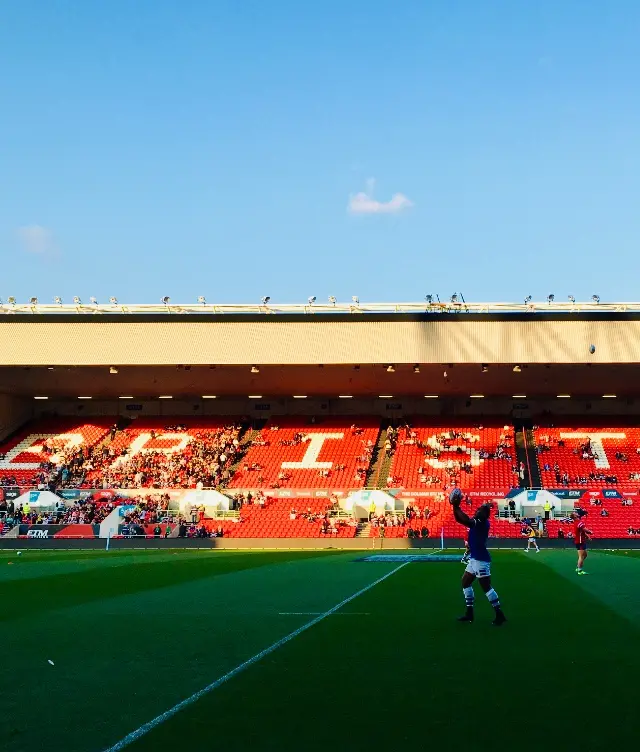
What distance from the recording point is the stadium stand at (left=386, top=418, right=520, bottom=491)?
177 feet

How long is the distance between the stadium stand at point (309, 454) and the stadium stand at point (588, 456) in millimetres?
11982

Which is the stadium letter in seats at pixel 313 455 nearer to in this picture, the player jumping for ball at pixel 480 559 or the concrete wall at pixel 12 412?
the concrete wall at pixel 12 412

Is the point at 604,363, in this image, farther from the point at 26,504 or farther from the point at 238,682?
the point at 238,682

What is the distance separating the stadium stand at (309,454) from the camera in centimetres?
5584

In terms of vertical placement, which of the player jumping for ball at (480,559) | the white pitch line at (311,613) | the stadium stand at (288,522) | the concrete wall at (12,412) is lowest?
the white pitch line at (311,613)

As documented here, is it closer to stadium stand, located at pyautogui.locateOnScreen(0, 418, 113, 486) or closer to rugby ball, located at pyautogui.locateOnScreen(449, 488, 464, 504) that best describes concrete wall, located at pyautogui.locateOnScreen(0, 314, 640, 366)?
stadium stand, located at pyautogui.locateOnScreen(0, 418, 113, 486)

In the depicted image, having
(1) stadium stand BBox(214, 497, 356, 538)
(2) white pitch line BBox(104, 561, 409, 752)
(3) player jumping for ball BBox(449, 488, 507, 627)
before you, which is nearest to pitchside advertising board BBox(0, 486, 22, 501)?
(1) stadium stand BBox(214, 497, 356, 538)

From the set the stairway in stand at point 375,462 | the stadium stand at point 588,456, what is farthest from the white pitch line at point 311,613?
the stadium stand at point 588,456

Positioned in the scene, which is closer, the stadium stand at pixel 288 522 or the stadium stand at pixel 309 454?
the stadium stand at pixel 288 522

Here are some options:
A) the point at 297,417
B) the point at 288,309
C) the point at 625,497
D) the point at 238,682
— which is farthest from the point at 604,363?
the point at 238,682

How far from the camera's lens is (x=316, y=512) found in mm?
52219

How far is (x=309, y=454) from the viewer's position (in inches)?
2340

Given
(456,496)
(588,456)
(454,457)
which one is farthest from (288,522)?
(456,496)

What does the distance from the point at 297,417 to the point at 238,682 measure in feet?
190
